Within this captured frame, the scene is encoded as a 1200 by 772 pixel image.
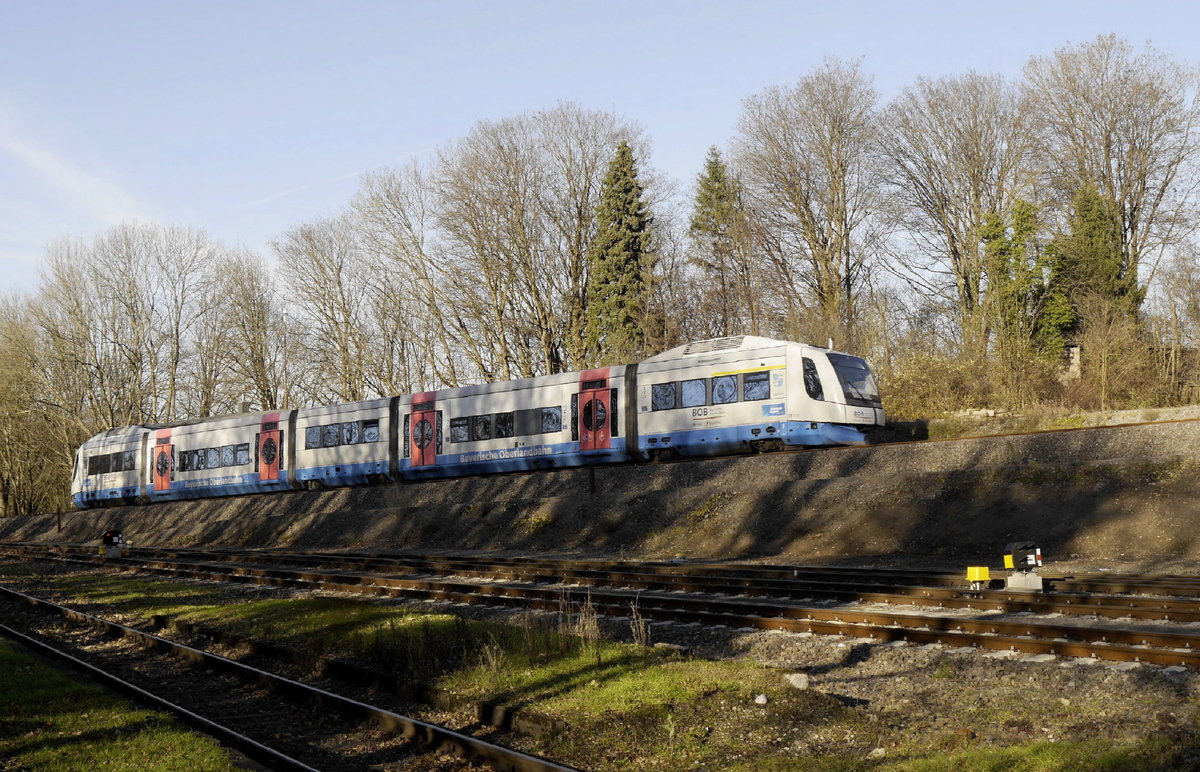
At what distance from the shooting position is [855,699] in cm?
915

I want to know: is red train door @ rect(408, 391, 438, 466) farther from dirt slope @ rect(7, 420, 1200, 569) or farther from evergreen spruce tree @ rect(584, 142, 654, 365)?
evergreen spruce tree @ rect(584, 142, 654, 365)

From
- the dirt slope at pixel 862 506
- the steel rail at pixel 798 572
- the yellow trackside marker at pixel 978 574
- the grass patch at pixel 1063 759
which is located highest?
the dirt slope at pixel 862 506

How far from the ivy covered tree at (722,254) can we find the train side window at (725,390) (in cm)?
2226

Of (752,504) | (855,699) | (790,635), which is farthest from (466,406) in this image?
(855,699)

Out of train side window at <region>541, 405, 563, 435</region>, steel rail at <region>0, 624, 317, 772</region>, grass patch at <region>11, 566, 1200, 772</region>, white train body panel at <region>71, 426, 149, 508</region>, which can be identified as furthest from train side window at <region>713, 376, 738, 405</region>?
white train body panel at <region>71, 426, 149, 508</region>

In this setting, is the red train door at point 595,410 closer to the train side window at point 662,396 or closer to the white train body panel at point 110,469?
the train side window at point 662,396

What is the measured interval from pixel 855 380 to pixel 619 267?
84.8 feet

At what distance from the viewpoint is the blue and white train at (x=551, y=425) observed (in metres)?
26.2

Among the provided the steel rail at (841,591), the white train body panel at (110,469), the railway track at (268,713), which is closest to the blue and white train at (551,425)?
the white train body panel at (110,469)

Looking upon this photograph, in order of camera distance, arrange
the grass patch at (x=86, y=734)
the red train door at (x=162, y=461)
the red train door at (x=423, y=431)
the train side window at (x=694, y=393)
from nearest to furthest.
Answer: the grass patch at (x=86, y=734) → the train side window at (x=694, y=393) → the red train door at (x=423, y=431) → the red train door at (x=162, y=461)

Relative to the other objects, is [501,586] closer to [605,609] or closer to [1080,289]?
[605,609]

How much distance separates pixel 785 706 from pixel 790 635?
334cm

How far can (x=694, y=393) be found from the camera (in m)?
27.5

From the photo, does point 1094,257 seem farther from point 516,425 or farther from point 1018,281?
point 516,425
